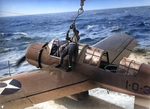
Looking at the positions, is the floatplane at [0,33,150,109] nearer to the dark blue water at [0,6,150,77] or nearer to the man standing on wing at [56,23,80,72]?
the man standing on wing at [56,23,80,72]

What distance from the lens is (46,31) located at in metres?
5.36

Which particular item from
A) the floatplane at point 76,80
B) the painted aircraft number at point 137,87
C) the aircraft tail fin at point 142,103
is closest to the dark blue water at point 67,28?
the floatplane at point 76,80

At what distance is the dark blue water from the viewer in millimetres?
4297

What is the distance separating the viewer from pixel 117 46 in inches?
159

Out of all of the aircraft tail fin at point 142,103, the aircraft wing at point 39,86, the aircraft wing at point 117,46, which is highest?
the aircraft wing at point 117,46

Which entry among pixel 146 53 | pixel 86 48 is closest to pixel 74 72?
pixel 86 48

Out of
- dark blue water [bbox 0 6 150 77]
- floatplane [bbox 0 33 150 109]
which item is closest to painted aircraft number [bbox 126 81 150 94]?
floatplane [bbox 0 33 150 109]

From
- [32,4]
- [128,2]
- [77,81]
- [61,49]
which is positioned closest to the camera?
[77,81]

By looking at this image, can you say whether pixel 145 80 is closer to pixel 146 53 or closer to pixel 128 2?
pixel 128 2

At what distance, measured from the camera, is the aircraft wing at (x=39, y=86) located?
1.99m

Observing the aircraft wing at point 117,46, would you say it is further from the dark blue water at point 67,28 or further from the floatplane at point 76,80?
the floatplane at point 76,80

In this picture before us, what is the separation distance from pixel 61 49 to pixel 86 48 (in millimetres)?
528

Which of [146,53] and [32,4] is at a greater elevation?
[32,4]

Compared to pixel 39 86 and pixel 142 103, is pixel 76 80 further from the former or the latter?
pixel 142 103
